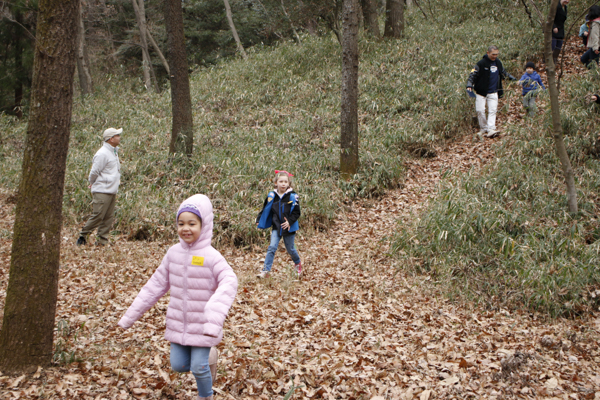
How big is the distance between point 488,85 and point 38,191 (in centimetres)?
1083

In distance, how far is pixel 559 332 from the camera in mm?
5164

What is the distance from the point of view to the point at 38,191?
3.56 meters

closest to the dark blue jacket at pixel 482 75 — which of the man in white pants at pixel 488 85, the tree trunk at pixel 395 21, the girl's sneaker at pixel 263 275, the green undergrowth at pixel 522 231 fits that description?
the man in white pants at pixel 488 85

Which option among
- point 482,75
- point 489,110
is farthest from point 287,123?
point 489,110

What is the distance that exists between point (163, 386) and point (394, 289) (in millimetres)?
3817

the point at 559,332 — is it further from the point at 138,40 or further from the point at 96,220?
the point at 138,40

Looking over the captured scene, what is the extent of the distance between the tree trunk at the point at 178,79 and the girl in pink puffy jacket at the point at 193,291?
8518mm

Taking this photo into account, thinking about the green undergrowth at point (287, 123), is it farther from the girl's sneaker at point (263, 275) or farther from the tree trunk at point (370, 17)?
the girl's sneaker at point (263, 275)

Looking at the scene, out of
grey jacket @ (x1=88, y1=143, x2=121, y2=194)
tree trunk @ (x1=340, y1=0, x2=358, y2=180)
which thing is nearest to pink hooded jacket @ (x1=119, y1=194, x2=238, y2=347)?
grey jacket @ (x1=88, y1=143, x2=121, y2=194)

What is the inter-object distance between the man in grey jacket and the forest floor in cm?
47

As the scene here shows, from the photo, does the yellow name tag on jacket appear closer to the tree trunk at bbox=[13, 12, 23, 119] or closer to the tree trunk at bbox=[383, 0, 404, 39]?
the tree trunk at bbox=[383, 0, 404, 39]

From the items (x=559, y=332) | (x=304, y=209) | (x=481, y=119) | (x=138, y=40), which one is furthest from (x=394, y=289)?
(x=138, y=40)

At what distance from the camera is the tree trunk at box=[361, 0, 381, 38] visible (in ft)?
61.8

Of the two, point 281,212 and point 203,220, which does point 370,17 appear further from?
point 203,220
